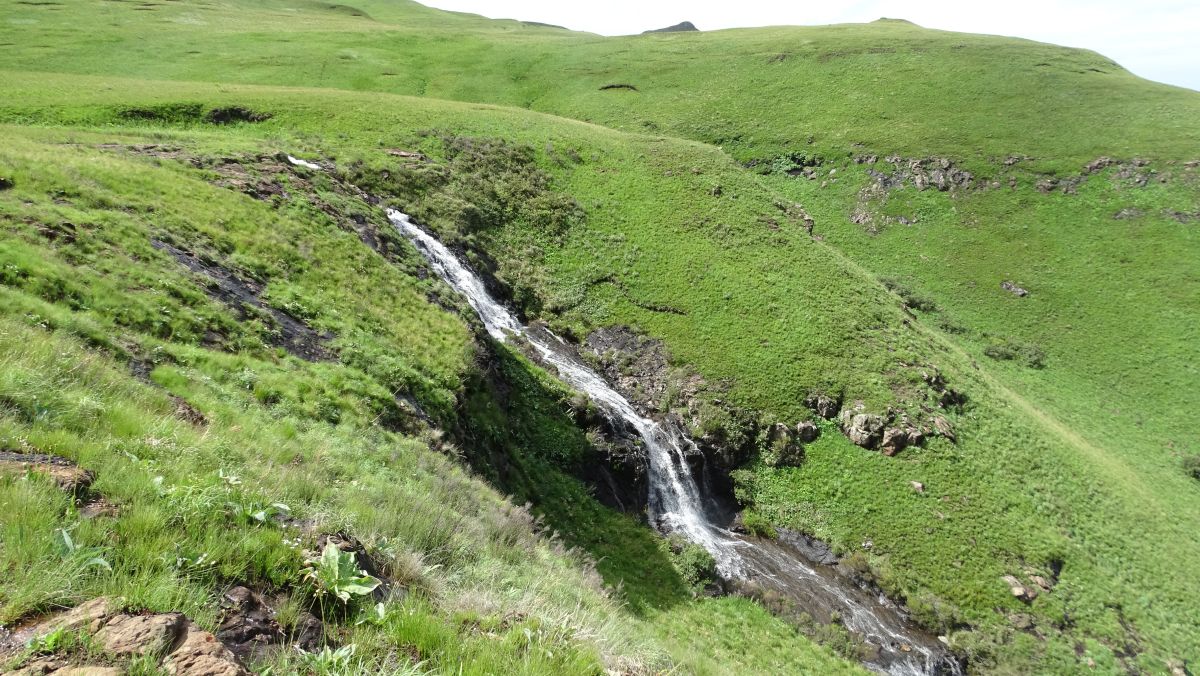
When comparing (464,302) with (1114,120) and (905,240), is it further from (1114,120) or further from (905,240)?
(1114,120)

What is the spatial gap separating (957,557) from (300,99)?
52.6m

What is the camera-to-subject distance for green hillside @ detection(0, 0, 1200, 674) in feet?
18.9

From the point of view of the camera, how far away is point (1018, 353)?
128ft

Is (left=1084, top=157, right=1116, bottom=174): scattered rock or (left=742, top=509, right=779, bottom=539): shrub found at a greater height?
(left=1084, top=157, right=1116, bottom=174): scattered rock

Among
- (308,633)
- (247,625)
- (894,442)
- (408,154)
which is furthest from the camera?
(408,154)

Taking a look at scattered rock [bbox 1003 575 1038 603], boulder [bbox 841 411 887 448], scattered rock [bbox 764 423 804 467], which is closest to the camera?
scattered rock [bbox 1003 575 1038 603]

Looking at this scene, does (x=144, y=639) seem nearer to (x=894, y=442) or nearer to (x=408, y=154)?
(x=894, y=442)

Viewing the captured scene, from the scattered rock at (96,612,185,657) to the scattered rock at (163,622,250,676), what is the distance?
0.08 metres

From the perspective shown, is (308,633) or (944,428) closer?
(308,633)

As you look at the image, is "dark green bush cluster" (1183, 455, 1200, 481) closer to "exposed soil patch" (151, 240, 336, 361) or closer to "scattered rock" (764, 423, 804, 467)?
"scattered rock" (764, 423, 804, 467)

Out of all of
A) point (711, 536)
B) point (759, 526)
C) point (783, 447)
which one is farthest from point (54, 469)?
point (783, 447)

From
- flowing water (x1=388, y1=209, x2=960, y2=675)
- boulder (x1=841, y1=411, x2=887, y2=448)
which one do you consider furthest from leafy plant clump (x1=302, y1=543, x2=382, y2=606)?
boulder (x1=841, y1=411, x2=887, y2=448)

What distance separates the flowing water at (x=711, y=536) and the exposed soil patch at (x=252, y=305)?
986cm

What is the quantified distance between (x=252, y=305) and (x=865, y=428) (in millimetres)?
26029
